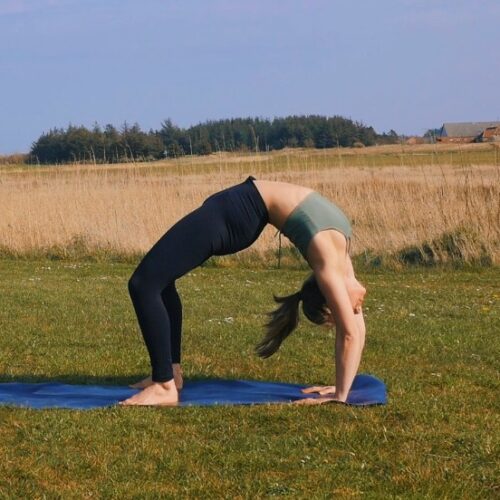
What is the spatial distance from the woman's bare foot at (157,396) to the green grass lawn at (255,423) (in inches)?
5.0

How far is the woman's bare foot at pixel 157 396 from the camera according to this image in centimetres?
566

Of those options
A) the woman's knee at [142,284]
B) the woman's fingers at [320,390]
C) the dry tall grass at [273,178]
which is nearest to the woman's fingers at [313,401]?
the woman's fingers at [320,390]

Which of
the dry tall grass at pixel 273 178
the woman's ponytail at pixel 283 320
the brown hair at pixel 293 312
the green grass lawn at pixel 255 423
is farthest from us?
the dry tall grass at pixel 273 178

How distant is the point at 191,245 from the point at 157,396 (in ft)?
3.11

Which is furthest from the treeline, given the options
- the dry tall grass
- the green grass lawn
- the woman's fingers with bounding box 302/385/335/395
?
the woman's fingers with bounding box 302/385/335/395

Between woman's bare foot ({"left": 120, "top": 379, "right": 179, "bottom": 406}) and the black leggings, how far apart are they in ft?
0.17

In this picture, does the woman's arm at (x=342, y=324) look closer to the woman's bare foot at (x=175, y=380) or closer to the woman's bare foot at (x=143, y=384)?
the woman's bare foot at (x=175, y=380)

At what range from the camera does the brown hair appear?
5875 mm

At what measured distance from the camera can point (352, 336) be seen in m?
5.58

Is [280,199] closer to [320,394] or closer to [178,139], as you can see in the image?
[320,394]

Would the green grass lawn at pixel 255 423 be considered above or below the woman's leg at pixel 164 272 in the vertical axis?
below

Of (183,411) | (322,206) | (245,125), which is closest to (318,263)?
(322,206)

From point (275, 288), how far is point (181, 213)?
A: 6516mm

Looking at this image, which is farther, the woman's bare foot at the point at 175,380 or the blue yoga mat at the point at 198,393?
the woman's bare foot at the point at 175,380
